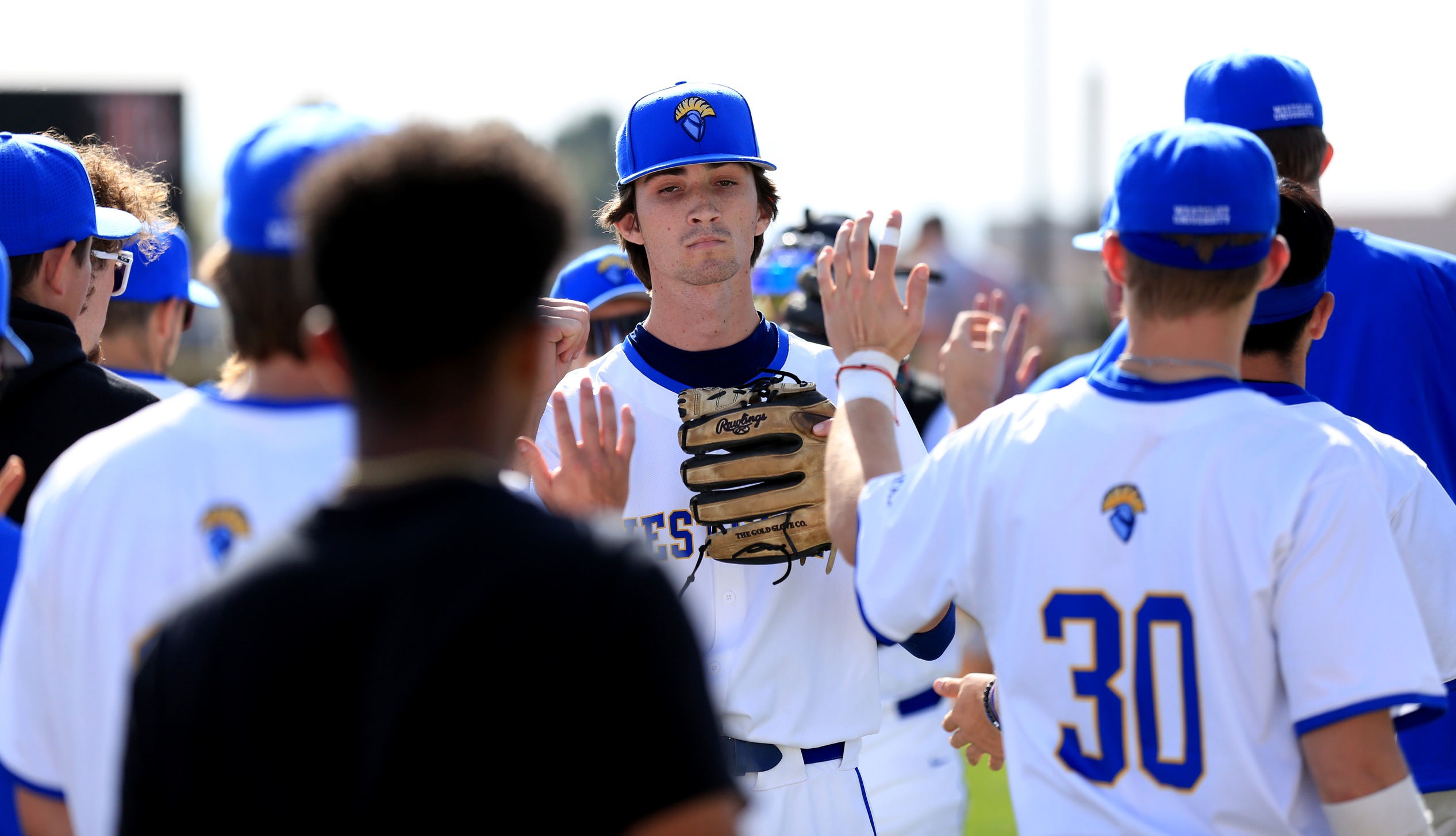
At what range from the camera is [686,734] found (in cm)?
136

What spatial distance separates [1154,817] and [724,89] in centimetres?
231

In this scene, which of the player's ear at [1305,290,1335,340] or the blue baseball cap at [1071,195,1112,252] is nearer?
the blue baseball cap at [1071,195,1112,252]

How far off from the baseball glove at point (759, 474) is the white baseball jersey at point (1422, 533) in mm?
1066

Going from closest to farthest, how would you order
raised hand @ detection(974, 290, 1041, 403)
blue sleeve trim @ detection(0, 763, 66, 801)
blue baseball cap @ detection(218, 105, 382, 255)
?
blue baseball cap @ detection(218, 105, 382, 255) → blue sleeve trim @ detection(0, 763, 66, 801) → raised hand @ detection(974, 290, 1041, 403)

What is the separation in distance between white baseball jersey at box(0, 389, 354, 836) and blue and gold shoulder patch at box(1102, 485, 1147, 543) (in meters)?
1.24

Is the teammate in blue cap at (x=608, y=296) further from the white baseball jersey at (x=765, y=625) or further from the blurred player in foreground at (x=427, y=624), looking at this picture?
the blurred player in foreground at (x=427, y=624)

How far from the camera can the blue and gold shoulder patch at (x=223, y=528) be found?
1901 mm

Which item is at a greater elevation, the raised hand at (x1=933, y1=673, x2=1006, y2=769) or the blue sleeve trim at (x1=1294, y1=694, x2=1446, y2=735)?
the blue sleeve trim at (x1=1294, y1=694, x2=1446, y2=735)

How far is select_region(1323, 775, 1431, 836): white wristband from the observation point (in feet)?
6.76

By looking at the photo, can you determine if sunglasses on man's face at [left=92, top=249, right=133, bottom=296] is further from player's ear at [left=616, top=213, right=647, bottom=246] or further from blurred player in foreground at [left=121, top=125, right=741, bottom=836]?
blurred player in foreground at [left=121, top=125, right=741, bottom=836]

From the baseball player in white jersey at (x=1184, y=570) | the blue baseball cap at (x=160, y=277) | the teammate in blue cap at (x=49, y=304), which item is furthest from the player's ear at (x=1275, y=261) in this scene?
the blue baseball cap at (x=160, y=277)

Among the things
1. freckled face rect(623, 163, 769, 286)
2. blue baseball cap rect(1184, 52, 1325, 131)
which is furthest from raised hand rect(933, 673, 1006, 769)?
blue baseball cap rect(1184, 52, 1325, 131)

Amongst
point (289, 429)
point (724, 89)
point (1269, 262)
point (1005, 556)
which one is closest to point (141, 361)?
point (724, 89)

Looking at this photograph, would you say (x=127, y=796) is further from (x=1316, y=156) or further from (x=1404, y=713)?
(x=1316, y=156)
